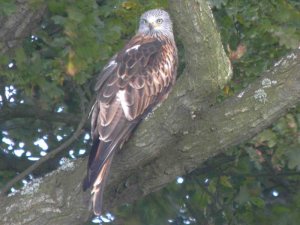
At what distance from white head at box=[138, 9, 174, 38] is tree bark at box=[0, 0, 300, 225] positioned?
2088 mm

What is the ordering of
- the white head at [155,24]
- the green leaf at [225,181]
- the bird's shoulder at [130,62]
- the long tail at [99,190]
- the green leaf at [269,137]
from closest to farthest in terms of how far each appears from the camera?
the long tail at [99,190]
the bird's shoulder at [130,62]
the green leaf at [269,137]
the white head at [155,24]
the green leaf at [225,181]

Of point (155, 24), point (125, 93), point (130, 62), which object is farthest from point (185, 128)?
point (155, 24)

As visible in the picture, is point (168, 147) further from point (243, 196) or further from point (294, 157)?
point (243, 196)

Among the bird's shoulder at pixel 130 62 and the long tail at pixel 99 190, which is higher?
the bird's shoulder at pixel 130 62

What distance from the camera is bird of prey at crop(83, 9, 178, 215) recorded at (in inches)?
274

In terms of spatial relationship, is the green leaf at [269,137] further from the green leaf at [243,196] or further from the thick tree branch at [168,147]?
the thick tree branch at [168,147]

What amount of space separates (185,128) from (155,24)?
8.50 feet

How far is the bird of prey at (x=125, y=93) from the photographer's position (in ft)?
22.8

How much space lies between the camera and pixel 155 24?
30.4 feet

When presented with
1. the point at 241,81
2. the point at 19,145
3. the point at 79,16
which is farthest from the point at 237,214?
the point at 79,16

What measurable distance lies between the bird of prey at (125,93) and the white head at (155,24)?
18cm

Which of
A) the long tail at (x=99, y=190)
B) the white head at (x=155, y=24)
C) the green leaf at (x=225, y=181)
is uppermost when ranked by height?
the white head at (x=155, y=24)

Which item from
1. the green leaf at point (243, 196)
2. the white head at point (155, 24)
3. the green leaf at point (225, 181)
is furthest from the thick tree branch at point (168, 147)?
the green leaf at point (225, 181)

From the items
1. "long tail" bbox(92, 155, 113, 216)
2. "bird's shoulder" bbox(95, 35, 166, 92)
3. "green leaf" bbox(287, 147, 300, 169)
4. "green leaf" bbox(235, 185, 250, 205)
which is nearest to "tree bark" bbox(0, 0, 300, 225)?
"long tail" bbox(92, 155, 113, 216)
